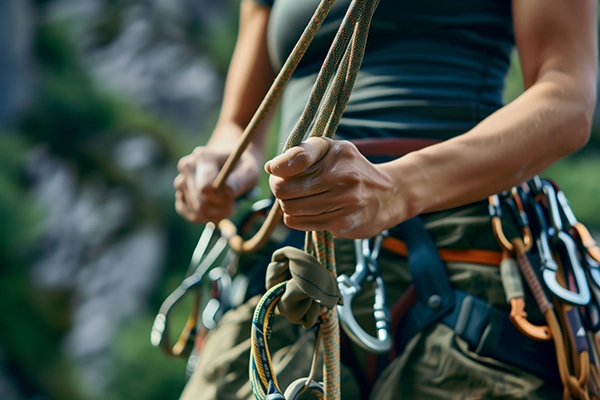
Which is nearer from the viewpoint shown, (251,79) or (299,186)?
(299,186)

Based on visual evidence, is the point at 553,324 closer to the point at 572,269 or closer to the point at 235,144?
the point at 572,269

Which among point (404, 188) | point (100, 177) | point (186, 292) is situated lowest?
point (100, 177)

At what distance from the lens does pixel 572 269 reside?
28.2 inches

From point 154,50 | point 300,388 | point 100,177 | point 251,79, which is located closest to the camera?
point 300,388

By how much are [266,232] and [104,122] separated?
513 centimetres

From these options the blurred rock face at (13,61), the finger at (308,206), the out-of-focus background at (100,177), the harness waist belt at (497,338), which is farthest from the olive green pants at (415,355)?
the blurred rock face at (13,61)

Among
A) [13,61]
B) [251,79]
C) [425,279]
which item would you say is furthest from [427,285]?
[13,61]

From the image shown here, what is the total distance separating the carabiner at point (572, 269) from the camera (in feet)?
2.22

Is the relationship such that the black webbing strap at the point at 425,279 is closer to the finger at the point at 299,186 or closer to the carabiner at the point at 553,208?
the carabiner at the point at 553,208

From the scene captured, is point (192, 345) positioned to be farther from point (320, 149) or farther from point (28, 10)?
point (28, 10)

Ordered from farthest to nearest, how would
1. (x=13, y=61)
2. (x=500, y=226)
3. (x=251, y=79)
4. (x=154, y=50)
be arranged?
(x=154, y=50) → (x=13, y=61) → (x=251, y=79) → (x=500, y=226)

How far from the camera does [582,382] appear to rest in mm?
648

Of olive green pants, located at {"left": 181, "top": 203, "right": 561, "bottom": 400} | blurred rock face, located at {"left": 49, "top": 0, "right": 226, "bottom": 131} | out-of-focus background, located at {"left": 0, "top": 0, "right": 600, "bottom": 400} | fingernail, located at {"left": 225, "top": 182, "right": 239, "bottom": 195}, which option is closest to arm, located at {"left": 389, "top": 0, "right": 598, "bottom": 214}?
olive green pants, located at {"left": 181, "top": 203, "right": 561, "bottom": 400}

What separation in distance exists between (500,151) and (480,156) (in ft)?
0.07
